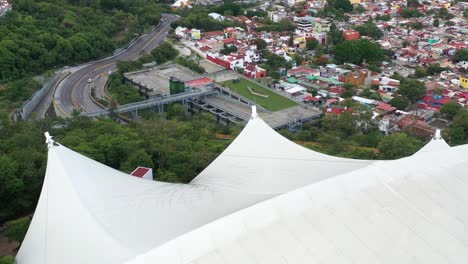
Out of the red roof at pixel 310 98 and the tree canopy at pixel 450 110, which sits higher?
the tree canopy at pixel 450 110

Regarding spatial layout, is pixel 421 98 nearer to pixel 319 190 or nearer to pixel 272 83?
pixel 272 83

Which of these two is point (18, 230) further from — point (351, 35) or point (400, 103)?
point (351, 35)

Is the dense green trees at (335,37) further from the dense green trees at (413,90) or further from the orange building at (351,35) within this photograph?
the dense green trees at (413,90)

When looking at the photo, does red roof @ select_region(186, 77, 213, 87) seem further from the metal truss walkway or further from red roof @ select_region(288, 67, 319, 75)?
red roof @ select_region(288, 67, 319, 75)

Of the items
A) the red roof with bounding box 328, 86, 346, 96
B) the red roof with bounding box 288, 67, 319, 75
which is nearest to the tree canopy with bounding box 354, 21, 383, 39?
the red roof with bounding box 288, 67, 319, 75

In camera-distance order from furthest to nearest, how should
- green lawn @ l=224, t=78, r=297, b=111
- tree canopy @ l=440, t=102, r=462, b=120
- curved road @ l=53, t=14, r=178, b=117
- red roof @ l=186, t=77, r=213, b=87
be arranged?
1. red roof @ l=186, t=77, r=213, b=87
2. curved road @ l=53, t=14, r=178, b=117
3. green lawn @ l=224, t=78, r=297, b=111
4. tree canopy @ l=440, t=102, r=462, b=120

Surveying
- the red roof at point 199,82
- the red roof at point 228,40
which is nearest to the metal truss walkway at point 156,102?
the red roof at point 199,82
